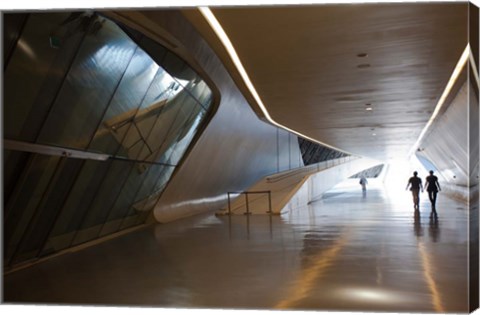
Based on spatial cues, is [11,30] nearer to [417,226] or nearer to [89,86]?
[89,86]

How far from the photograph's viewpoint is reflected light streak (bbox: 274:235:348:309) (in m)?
5.90

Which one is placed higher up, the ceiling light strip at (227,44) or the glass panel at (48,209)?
the ceiling light strip at (227,44)

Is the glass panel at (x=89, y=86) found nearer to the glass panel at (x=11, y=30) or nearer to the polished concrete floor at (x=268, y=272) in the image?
the glass panel at (x=11, y=30)

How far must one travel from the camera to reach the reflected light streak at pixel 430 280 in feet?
18.3

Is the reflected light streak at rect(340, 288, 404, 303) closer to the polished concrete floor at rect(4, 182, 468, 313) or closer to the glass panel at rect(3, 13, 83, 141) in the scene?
the polished concrete floor at rect(4, 182, 468, 313)

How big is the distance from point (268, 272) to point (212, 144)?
10.4m

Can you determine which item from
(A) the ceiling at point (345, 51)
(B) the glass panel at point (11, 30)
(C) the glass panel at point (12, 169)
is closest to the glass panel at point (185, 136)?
(A) the ceiling at point (345, 51)

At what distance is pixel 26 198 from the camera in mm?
8320

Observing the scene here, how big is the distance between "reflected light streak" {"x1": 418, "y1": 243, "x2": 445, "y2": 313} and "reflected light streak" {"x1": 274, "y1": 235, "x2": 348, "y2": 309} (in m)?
1.38

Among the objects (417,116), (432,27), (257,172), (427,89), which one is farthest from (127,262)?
(257,172)

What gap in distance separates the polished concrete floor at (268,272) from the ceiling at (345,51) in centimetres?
301

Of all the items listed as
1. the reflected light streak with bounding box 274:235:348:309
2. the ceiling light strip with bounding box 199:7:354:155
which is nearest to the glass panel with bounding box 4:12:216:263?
the ceiling light strip with bounding box 199:7:354:155

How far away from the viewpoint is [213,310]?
556 cm

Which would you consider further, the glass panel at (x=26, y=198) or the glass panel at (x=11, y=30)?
the glass panel at (x=26, y=198)
